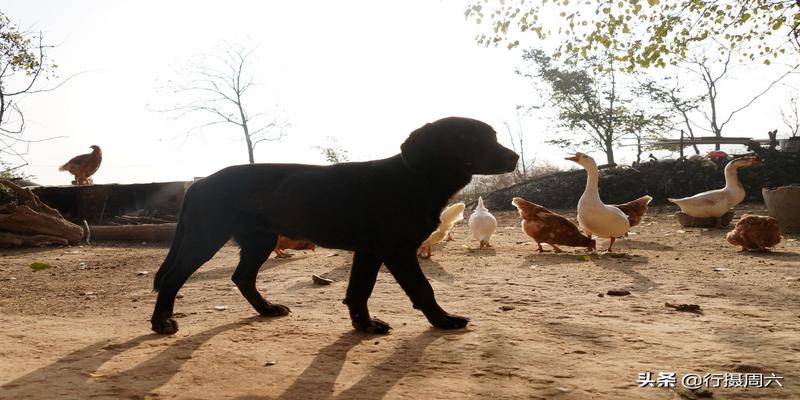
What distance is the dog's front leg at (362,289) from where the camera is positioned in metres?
4.10

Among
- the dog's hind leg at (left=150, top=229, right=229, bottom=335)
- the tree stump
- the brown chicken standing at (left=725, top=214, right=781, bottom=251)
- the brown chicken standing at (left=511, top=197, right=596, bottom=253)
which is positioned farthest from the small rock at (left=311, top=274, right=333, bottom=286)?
the tree stump

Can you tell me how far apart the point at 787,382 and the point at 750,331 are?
42.9 inches

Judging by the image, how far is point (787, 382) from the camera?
2.76 metres

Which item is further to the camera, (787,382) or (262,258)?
(262,258)

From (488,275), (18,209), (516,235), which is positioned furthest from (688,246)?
(18,209)

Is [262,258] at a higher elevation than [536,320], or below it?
higher

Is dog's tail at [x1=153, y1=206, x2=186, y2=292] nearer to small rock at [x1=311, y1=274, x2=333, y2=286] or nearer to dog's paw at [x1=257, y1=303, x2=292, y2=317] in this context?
dog's paw at [x1=257, y1=303, x2=292, y2=317]

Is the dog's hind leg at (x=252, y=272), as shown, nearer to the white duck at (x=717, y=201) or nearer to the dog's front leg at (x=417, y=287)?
the dog's front leg at (x=417, y=287)

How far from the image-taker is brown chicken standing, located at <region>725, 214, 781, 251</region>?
838 cm

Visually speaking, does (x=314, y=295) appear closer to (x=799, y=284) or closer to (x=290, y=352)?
(x=290, y=352)

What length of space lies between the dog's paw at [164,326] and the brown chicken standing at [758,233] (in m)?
7.91

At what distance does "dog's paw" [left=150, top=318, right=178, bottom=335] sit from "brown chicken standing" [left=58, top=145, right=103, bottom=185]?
14509 mm

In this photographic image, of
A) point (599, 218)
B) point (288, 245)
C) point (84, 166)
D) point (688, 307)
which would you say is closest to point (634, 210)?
point (599, 218)

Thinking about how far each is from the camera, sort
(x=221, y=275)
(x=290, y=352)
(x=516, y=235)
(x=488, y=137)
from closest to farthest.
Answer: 1. (x=290, y=352)
2. (x=488, y=137)
3. (x=221, y=275)
4. (x=516, y=235)
